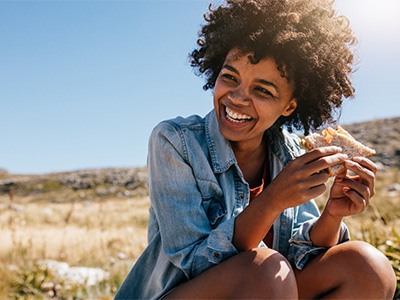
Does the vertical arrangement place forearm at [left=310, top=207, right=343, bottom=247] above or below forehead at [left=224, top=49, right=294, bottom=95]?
below

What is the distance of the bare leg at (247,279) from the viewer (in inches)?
77.2

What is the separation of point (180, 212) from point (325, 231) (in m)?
0.77

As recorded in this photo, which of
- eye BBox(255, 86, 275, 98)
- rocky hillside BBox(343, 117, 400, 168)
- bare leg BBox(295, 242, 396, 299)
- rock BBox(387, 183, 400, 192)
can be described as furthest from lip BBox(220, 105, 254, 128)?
rocky hillside BBox(343, 117, 400, 168)

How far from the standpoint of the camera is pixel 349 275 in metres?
2.35

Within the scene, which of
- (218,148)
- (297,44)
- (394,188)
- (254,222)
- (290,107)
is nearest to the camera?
(254,222)

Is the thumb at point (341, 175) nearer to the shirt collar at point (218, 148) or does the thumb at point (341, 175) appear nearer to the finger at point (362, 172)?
the finger at point (362, 172)

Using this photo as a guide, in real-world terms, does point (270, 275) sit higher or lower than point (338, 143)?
lower

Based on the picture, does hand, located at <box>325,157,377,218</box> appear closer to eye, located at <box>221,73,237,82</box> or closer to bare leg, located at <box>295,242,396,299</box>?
bare leg, located at <box>295,242,396,299</box>

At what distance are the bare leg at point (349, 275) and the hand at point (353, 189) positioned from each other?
0.17 m

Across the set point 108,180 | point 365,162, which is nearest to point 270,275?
point 365,162

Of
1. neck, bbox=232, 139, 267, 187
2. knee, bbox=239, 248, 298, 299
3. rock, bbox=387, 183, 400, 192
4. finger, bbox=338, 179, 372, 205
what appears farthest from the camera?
rock, bbox=387, 183, 400, 192

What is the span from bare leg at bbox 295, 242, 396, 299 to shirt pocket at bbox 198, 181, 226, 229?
0.52 meters

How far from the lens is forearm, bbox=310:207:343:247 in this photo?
8.31 feet

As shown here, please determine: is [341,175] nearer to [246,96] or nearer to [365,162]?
[365,162]
